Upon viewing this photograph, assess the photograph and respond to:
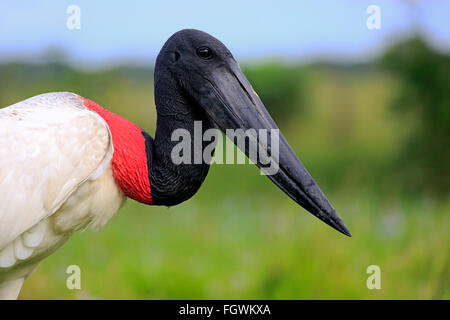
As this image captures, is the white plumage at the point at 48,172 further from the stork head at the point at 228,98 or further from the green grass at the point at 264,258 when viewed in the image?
the green grass at the point at 264,258

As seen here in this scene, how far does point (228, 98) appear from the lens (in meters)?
1.96

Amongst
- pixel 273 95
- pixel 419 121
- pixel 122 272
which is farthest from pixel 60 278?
pixel 273 95

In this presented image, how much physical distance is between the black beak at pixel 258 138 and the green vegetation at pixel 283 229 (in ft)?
6.11

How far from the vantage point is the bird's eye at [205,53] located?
1.95 m

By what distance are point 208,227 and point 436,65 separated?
352 cm

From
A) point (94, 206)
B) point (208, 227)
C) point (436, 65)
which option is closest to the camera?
point (94, 206)

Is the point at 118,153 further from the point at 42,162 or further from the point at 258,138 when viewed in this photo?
the point at 258,138

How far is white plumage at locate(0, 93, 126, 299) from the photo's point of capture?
1.91 meters

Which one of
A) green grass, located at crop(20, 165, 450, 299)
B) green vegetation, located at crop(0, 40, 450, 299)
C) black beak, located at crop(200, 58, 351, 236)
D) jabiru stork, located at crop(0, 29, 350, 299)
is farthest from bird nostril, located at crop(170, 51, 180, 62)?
green vegetation, located at crop(0, 40, 450, 299)

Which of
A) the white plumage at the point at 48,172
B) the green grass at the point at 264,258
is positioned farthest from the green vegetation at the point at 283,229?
the white plumage at the point at 48,172

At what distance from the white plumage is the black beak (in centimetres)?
44

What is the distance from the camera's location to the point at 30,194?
1.92m
